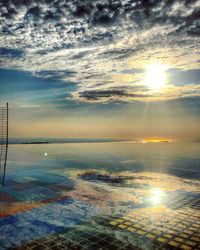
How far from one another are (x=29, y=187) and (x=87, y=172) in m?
7.73

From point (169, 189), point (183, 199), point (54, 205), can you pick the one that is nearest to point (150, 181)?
point (169, 189)

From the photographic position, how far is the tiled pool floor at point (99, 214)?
30.5 feet

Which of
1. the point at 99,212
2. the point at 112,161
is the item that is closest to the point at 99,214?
the point at 99,212

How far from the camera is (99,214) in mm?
12195

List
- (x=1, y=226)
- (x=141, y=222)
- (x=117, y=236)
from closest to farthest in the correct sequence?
(x=117, y=236), (x=1, y=226), (x=141, y=222)

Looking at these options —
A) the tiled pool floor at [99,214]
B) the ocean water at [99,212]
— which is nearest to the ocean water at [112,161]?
the ocean water at [99,212]

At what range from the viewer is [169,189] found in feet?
58.1

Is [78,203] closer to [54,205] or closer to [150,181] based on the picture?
[54,205]


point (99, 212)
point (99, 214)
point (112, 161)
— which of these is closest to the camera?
point (99, 214)

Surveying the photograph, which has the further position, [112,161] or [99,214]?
[112,161]

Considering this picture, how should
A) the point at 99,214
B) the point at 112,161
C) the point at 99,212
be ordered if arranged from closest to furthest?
the point at 99,214 → the point at 99,212 → the point at 112,161

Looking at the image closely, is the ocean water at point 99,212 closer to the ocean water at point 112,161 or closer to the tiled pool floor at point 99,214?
the tiled pool floor at point 99,214

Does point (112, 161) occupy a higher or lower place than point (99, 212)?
higher

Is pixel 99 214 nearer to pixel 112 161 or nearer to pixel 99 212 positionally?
pixel 99 212
